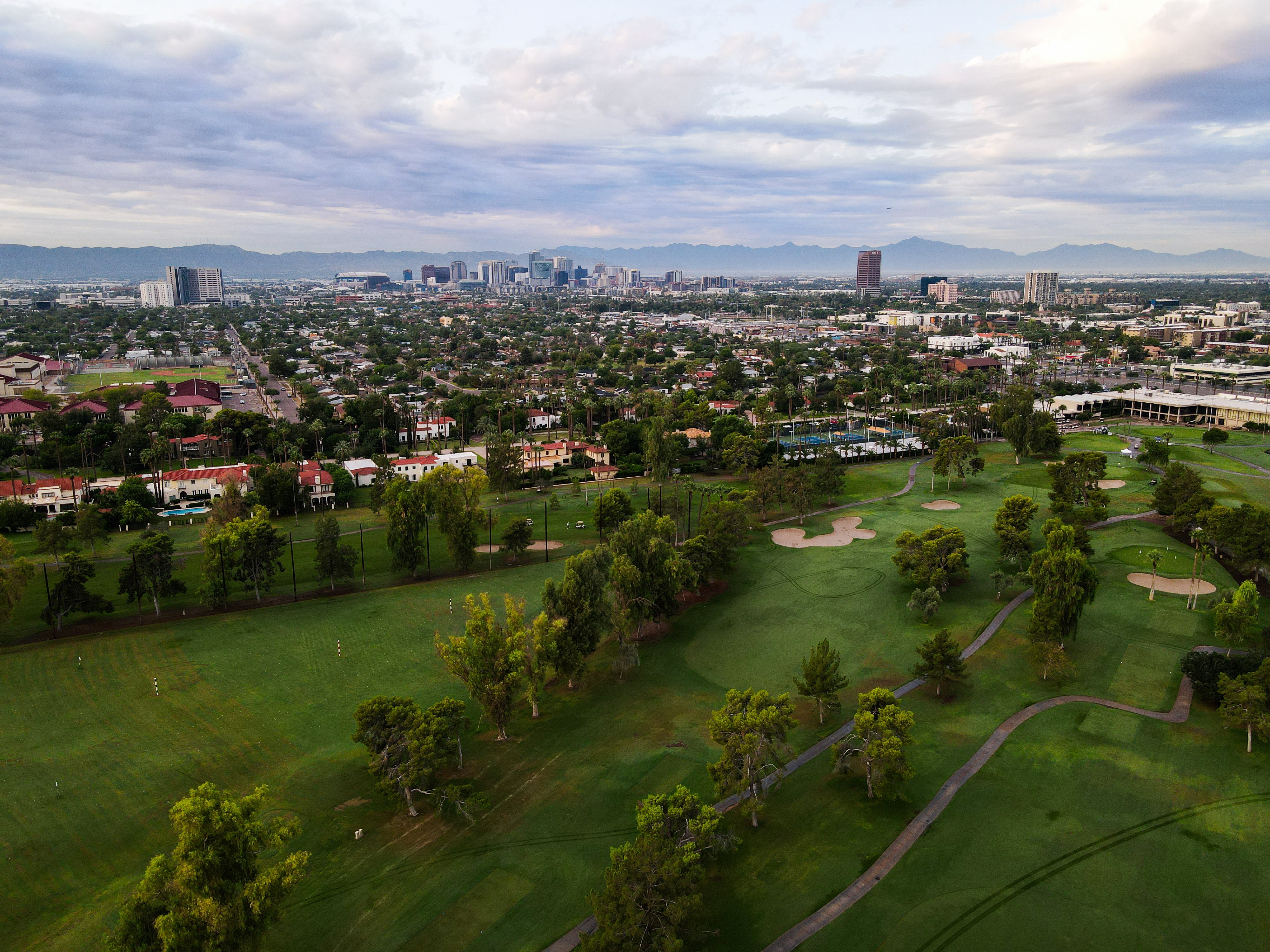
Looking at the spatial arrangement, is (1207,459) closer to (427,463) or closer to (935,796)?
(935,796)

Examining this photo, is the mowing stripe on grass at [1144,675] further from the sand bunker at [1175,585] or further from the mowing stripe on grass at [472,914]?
the mowing stripe on grass at [472,914]

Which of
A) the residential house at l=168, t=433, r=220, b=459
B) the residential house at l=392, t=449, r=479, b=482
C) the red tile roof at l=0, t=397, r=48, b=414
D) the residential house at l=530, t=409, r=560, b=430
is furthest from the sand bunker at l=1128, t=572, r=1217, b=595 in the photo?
the red tile roof at l=0, t=397, r=48, b=414

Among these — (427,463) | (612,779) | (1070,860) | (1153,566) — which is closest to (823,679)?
(612,779)

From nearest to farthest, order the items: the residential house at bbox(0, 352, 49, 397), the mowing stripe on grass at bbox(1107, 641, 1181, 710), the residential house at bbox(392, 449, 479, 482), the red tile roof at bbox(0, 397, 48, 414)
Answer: the mowing stripe on grass at bbox(1107, 641, 1181, 710), the residential house at bbox(392, 449, 479, 482), the red tile roof at bbox(0, 397, 48, 414), the residential house at bbox(0, 352, 49, 397)

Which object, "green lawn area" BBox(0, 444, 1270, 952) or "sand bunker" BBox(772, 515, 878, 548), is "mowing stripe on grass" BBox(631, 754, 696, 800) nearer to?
"green lawn area" BBox(0, 444, 1270, 952)

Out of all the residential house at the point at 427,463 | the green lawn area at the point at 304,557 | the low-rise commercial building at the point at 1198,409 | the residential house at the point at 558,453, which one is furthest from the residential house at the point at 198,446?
the low-rise commercial building at the point at 1198,409

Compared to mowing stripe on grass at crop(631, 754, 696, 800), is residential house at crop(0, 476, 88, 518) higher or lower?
higher

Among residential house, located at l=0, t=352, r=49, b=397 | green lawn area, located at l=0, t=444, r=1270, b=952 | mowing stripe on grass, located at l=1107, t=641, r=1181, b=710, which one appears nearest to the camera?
green lawn area, located at l=0, t=444, r=1270, b=952

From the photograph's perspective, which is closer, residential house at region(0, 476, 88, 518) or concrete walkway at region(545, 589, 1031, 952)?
concrete walkway at region(545, 589, 1031, 952)
